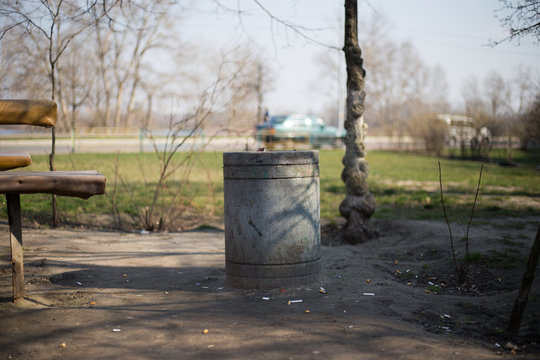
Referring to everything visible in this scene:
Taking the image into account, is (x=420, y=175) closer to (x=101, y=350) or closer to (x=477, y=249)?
(x=477, y=249)

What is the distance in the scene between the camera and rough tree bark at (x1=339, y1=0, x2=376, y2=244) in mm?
6426

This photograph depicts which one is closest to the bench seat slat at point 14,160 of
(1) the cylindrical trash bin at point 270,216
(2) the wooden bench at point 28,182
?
(2) the wooden bench at point 28,182

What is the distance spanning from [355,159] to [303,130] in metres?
20.8

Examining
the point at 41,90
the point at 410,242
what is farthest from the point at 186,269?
the point at 41,90

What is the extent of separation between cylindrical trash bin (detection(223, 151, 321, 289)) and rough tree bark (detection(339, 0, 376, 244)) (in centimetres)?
227

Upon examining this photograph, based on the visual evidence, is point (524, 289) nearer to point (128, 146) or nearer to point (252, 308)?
point (252, 308)

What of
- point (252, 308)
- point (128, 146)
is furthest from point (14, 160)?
point (128, 146)

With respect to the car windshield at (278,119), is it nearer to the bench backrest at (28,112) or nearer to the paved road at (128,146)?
the paved road at (128,146)

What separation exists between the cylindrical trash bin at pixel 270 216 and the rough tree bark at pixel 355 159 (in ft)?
7.45

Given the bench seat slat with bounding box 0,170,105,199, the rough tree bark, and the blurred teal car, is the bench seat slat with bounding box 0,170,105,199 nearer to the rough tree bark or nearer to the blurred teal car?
the rough tree bark

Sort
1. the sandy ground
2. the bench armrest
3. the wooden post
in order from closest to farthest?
the sandy ground, the wooden post, the bench armrest

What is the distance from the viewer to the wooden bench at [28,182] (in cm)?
339

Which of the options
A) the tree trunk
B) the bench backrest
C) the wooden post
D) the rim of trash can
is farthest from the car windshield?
the tree trunk

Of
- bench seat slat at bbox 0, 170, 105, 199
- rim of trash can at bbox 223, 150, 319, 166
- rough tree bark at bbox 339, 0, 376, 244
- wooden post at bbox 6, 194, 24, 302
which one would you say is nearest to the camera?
bench seat slat at bbox 0, 170, 105, 199
